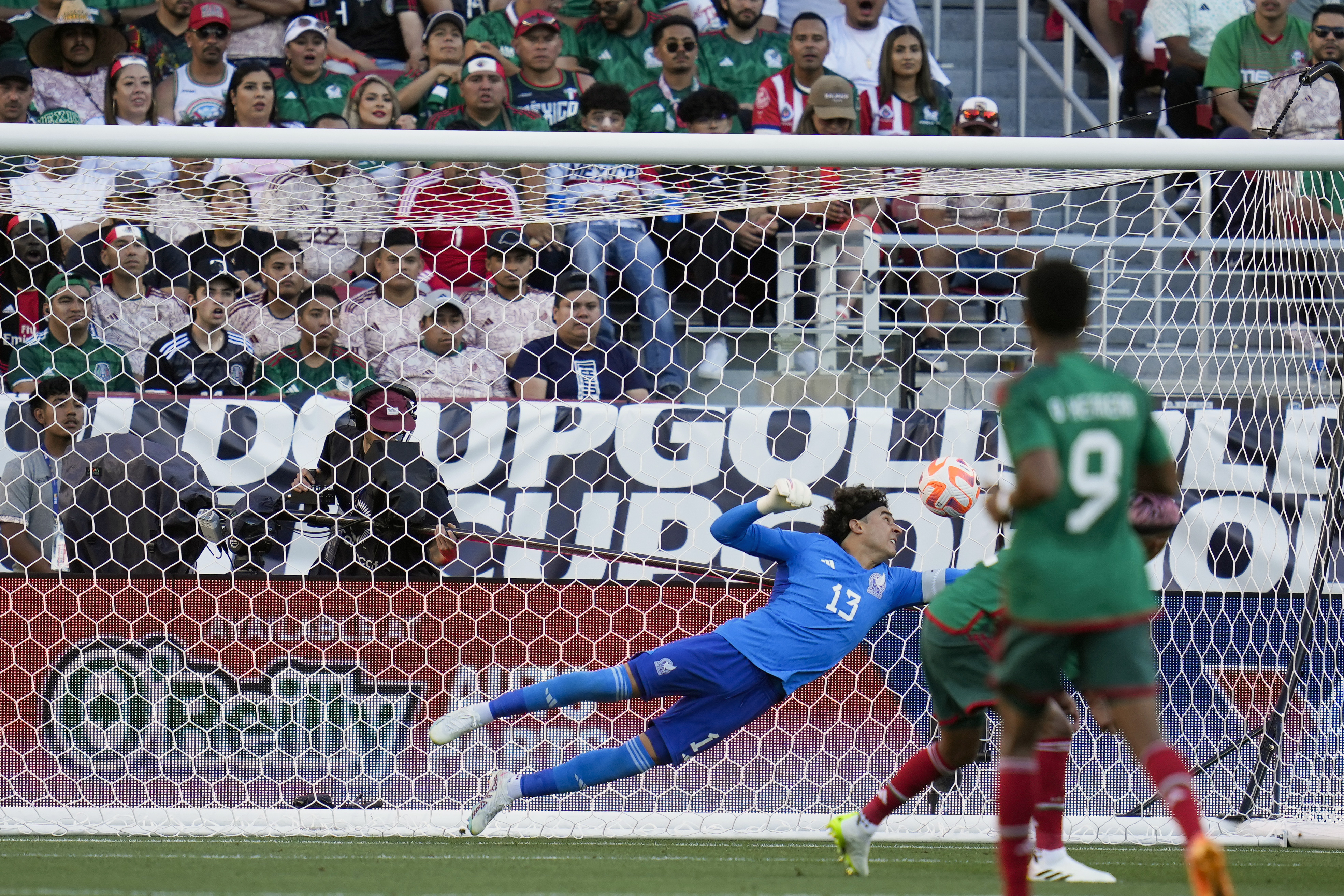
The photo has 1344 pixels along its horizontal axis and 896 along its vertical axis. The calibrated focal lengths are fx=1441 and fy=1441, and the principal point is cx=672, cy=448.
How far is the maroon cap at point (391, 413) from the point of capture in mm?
6113

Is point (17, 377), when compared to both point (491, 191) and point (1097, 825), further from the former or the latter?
point (1097, 825)

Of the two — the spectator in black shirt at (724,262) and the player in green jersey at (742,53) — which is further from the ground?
the player in green jersey at (742,53)

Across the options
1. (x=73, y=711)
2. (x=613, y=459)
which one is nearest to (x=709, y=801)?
(x=613, y=459)

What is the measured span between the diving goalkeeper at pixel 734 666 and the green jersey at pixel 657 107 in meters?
4.22

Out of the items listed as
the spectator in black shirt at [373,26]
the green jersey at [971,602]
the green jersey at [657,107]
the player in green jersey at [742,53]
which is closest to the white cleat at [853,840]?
the green jersey at [971,602]

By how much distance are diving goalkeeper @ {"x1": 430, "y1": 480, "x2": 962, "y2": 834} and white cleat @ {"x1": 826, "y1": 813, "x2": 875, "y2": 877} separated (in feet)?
2.05

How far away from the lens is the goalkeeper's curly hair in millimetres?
5496

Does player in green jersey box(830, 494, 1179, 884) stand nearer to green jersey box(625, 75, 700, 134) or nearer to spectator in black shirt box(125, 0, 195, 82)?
green jersey box(625, 75, 700, 134)

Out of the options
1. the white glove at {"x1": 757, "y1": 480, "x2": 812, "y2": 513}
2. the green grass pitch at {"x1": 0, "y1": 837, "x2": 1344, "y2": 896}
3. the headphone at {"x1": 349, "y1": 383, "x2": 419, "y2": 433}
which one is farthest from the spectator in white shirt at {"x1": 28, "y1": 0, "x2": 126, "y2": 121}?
the white glove at {"x1": 757, "y1": 480, "x2": 812, "y2": 513}

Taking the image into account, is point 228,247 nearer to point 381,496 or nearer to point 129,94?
point 381,496

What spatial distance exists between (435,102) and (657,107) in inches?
55.8

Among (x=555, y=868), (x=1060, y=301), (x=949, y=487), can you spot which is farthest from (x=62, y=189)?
(x=1060, y=301)

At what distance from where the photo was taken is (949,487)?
5.16 meters

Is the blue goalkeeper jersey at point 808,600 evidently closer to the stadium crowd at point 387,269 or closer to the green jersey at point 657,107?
the stadium crowd at point 387,269
